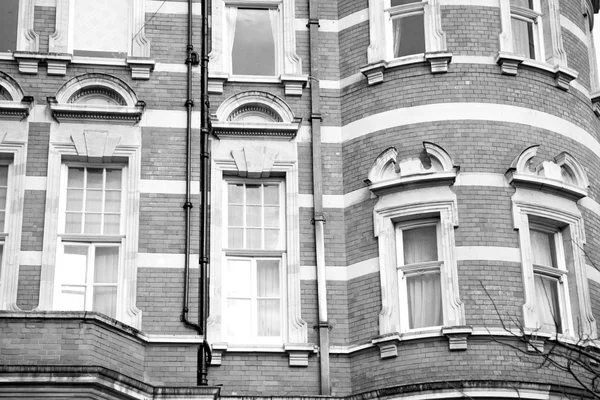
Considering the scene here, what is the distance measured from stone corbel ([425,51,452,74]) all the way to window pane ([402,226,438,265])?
2.56 m

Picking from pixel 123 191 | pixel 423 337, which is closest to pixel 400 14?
pixel 123 191

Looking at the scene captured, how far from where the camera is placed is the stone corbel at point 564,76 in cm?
2086

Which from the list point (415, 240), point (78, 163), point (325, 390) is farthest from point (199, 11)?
point (325, 390)

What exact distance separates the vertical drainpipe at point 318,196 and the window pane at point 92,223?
334cm

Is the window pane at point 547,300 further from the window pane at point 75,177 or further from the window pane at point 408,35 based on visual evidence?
the window pane at point 75,177

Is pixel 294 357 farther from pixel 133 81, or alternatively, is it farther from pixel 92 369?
pixel 133 81

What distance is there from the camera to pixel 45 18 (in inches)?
→ 827

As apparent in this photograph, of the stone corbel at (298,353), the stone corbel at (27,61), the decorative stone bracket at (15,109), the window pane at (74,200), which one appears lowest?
the stone corbel at (298,353)

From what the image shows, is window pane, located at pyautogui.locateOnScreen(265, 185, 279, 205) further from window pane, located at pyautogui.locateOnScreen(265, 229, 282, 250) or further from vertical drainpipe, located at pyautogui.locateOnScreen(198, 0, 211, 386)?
vertical drainpipe, located at pyautogui.locateOnScreen(198, 0, 211, 386)

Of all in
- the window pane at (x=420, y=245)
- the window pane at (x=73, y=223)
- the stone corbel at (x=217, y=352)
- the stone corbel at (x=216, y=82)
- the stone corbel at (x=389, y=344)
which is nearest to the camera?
the stone corbel at (x=389, y=344)

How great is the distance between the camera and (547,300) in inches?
773

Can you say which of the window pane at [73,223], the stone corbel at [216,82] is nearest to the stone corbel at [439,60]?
the stone corbel at [216,82]

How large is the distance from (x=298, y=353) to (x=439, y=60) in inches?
202

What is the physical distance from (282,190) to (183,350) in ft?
10.5
